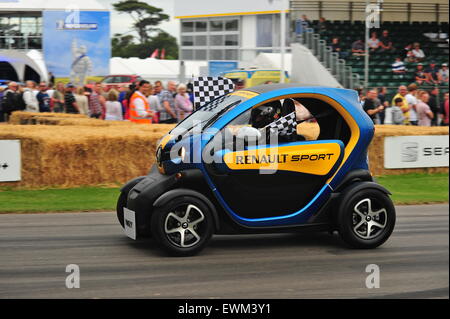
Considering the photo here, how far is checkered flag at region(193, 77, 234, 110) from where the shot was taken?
31.4ft

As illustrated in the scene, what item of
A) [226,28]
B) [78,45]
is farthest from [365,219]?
[226,28]

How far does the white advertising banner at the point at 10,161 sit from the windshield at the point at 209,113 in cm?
516

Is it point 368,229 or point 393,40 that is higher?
point 393,40

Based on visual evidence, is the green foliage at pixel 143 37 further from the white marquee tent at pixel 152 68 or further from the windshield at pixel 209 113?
the windshield at pixel 209 113

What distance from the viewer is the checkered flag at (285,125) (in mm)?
7818

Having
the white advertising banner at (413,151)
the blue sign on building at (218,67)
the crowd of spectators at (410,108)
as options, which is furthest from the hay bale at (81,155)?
the blue sign on building at (218,67)

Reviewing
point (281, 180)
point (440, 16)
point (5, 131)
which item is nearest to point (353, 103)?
point (281, 180)

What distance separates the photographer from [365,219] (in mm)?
7789

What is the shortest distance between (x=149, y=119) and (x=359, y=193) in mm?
9536

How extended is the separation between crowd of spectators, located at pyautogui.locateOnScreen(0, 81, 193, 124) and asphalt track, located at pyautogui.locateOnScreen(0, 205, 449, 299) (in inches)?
Answer: 298

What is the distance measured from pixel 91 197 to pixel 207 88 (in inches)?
128

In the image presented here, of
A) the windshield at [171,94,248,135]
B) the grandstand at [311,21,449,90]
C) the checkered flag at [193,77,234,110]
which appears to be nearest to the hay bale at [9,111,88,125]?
the checkered flag at [193,77,234,110]

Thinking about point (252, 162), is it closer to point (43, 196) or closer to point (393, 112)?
point (43, 196)

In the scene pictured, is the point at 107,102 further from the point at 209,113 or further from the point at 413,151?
the point at 209,113
